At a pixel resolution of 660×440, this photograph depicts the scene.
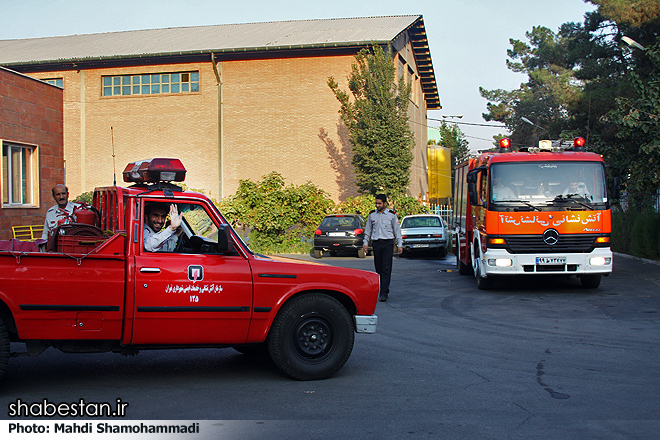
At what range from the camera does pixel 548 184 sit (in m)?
12.9

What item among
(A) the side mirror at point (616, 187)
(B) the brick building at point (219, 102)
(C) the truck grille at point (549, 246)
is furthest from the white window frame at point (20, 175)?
(B) the brick building at point (219, 102)

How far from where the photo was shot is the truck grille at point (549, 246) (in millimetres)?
12617

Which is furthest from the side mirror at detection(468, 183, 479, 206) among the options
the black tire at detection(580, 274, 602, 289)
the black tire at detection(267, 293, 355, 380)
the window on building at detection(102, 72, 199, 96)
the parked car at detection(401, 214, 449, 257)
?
the window on building at detection(102, 72, 199, 96)

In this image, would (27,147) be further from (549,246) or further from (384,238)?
(549,246)

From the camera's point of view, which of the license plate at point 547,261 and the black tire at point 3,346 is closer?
the black tire at point 3,346

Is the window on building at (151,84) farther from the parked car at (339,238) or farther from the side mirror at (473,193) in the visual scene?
the side mirror at (473,193)

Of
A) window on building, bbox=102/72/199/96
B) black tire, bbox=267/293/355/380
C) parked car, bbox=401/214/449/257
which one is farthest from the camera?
window on building, bbox=102/72/199/96

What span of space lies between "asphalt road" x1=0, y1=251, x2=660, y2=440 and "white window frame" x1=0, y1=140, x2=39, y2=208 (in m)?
10.5

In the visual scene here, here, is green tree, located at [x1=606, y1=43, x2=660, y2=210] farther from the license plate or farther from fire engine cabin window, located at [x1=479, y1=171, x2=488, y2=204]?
the license plate

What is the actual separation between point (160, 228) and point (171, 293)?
0.81 metres

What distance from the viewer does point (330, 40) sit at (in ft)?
111

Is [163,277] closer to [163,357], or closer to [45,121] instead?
[163,357]

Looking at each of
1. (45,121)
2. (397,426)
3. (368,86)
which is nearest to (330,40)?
(368,86)

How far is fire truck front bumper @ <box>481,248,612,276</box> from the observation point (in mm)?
12656
